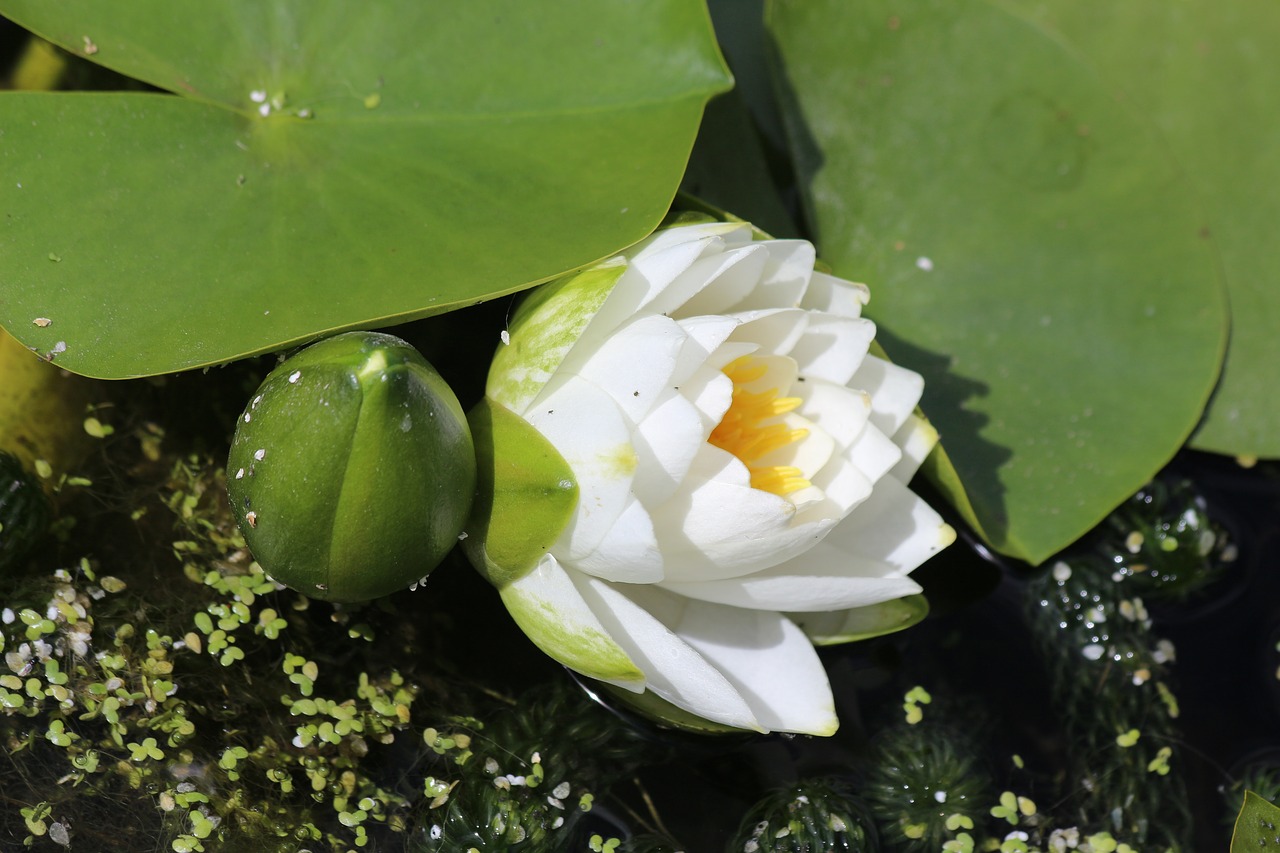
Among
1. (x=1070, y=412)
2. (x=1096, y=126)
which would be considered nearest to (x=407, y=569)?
(x=1070, y=412)

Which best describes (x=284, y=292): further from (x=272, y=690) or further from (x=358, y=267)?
(x=272, y=690)

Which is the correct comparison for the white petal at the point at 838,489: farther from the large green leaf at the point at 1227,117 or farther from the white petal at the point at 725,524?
the large green leaf at the point at 1227,117

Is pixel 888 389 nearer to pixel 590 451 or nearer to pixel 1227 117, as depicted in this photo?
pixel 590 451

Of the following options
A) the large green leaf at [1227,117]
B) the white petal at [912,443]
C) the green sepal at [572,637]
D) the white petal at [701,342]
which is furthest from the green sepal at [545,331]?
the large green leaf at [1227,117]

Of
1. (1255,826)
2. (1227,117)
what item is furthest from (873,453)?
(1227,117)

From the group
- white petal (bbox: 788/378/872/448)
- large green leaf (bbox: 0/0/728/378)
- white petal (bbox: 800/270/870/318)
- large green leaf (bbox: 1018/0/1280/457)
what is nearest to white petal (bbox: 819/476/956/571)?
white petal (bbox: 788/378/872/448)

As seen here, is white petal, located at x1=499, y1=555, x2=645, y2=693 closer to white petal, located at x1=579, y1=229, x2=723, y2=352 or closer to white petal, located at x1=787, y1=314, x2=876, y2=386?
white petal, located at x1=579, y1=229, x2=723, y2=352
